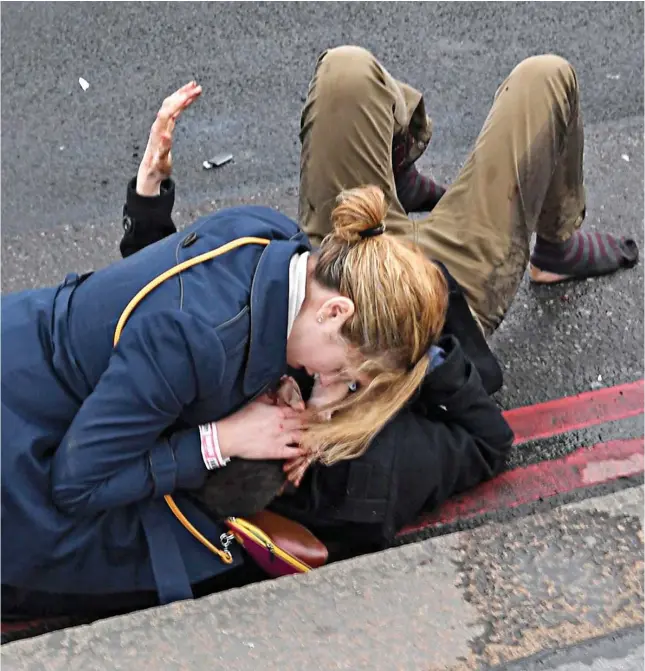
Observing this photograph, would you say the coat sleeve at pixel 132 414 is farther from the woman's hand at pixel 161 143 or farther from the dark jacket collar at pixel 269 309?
the woman's hand at pixel 161 143

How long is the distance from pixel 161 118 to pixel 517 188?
1.08 meters

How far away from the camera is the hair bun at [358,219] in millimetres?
1752

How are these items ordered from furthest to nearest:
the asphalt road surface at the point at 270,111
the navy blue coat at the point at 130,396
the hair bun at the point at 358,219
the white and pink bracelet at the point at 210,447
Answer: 1. the asphalt road surface at the point at 270,111
2. the white and pink bracelet at the point at 210,447
3. the hair bun at the point at 358,219
4. the navy blue coat at the point at 130,396

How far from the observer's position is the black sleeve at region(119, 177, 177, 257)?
2256 mm

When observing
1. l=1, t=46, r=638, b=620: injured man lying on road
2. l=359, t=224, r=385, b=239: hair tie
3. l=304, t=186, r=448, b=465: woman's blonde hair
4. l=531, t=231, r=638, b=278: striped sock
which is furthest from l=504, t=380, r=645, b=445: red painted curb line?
l=359, t=224, r=385, b=239: hair tie

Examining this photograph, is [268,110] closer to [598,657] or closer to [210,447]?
[210,447]

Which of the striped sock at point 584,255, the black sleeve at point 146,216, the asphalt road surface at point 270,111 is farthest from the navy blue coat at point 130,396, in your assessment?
the striped sock at point 584,255

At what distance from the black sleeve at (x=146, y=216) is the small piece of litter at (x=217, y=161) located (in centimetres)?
121

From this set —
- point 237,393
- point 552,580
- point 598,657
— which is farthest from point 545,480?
point 237,393

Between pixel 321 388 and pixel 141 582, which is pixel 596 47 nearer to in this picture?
pixel 321 388

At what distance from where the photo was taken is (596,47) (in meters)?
4.07

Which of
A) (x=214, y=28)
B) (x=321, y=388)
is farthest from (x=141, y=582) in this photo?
(x=214, y=28)

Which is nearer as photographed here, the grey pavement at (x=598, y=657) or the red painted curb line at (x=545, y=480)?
the grey pavement at (x=598, y=657)

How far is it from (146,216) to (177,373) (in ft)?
2.60
